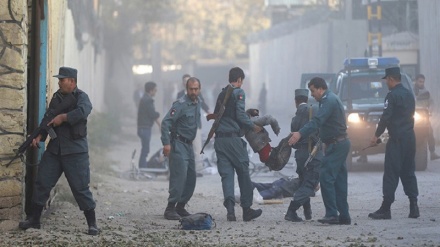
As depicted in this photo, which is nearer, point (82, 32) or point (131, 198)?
→ point (131, 198)

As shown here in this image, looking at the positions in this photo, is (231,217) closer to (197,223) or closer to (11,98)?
(197,223)

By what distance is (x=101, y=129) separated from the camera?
2712cm

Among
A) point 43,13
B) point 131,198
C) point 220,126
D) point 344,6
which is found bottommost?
point 131,198

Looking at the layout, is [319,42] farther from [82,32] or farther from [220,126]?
[220,126]

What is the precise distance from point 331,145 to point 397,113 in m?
1.00

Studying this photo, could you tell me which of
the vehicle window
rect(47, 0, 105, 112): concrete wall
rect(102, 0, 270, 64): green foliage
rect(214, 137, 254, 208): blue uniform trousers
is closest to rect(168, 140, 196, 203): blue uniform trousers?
rect(214, 137, 254, 208): blue uniform trousers

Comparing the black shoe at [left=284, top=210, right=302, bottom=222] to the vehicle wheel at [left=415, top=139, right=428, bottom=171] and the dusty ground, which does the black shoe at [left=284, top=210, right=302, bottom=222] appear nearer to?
the dusty ground

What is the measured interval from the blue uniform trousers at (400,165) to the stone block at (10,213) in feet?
14.1

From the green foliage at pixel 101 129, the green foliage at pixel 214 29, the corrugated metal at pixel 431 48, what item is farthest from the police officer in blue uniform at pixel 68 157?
the green foliage at pixel 214 29

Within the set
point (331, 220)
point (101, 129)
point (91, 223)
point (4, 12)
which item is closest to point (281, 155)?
point (331, 220)

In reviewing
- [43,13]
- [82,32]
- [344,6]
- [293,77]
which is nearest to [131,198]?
[43,13]

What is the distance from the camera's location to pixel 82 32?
26.8 metres

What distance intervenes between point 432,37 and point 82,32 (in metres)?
9.60

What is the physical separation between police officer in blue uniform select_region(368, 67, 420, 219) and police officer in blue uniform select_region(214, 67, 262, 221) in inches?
59.8
